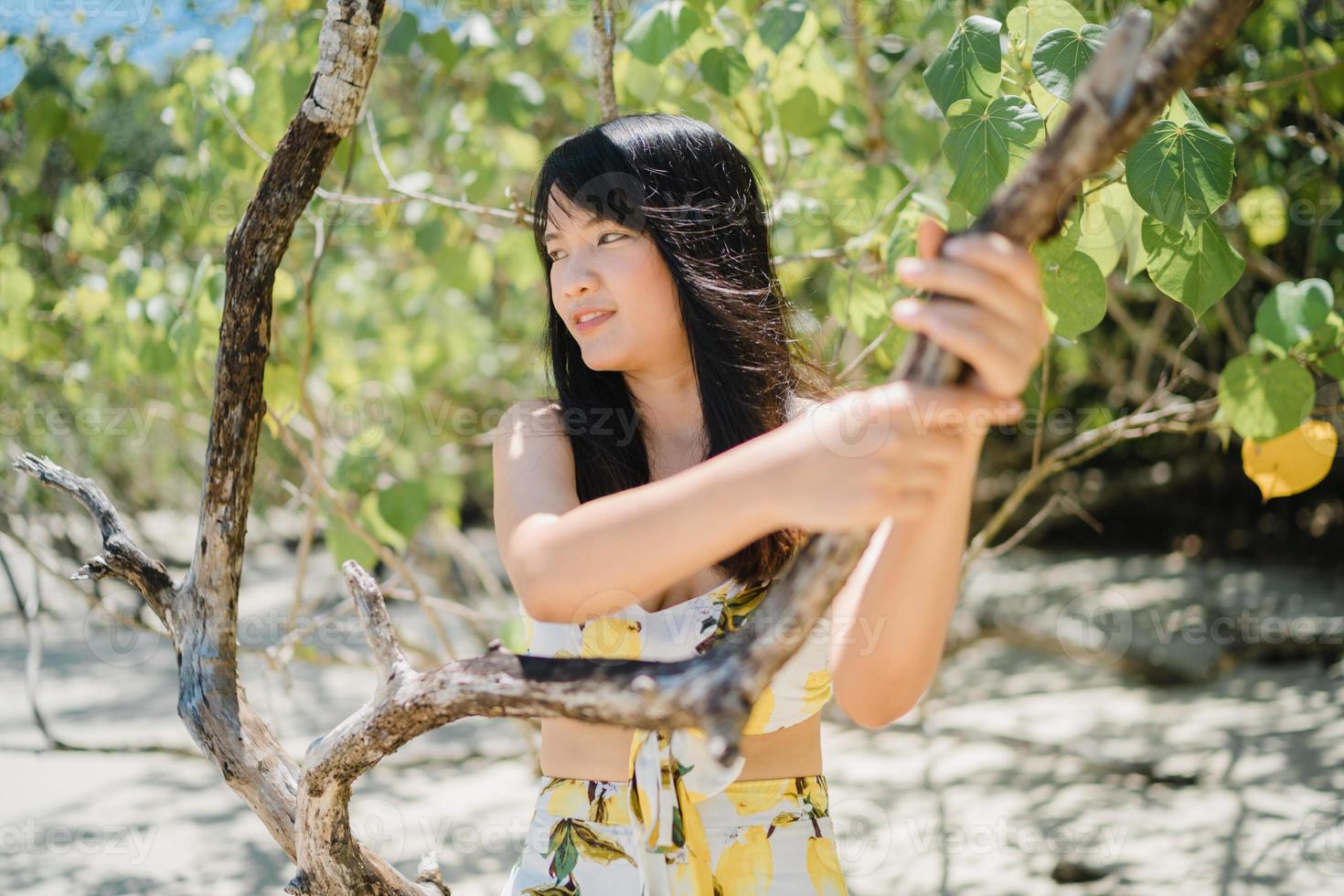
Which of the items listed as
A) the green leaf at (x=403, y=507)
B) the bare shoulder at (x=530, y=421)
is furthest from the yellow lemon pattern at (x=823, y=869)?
the green leaf at (x=403, y=507)

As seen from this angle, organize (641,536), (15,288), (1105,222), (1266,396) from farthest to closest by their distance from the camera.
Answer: (15,288), (1266,396), (1105,222), (641,536)

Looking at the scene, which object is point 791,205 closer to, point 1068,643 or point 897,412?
point 897,412

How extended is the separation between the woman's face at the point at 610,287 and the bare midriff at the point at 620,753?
0.47 meters

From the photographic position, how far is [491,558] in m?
8.60

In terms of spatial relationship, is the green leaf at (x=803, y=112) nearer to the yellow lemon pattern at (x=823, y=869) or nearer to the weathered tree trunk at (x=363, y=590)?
the weathered tree trunk at (x=363, y=590)

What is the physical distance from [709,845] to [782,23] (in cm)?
151

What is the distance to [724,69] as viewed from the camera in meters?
2.04

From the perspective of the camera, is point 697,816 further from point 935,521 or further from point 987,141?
point 987,141

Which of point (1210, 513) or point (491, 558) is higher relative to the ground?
point (491, 558)

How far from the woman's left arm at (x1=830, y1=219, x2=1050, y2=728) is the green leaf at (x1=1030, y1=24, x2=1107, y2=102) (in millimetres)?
580

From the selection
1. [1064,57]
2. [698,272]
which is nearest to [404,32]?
[698,272]

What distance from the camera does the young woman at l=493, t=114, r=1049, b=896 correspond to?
102 cm

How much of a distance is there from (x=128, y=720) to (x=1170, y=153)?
466 cm

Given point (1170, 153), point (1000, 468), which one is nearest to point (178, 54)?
point (1170, 153)
